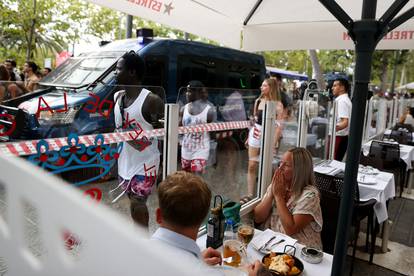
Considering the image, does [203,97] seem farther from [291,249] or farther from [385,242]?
[385,242]

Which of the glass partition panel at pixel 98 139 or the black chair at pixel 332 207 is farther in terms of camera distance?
the black chair at pixel 332 207

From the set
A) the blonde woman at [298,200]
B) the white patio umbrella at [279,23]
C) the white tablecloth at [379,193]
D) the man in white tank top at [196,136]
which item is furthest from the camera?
the white tablecloth at [379,193]

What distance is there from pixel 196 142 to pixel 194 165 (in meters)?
0.25

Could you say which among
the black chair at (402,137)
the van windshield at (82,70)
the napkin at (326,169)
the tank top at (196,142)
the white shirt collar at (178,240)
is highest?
the van windshield at (82,70)

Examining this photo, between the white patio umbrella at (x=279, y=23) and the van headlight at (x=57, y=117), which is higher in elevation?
the white patio umbrella at (x=279, y=23)

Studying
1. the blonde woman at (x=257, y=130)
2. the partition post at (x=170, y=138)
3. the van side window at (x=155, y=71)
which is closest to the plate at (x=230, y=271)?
the partition post at (x=170, y=138)

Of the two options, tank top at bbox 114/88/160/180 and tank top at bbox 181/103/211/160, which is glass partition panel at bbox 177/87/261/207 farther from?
tank top at bbox 114/88/160/180

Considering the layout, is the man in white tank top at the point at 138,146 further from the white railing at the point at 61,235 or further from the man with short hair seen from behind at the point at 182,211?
the white railing at the point at 61,235

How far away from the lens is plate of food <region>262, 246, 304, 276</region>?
6.38ft

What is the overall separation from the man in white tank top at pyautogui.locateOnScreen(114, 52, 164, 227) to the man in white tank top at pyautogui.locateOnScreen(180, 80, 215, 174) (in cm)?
53

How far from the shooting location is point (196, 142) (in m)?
3.49

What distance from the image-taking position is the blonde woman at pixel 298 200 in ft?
8.75

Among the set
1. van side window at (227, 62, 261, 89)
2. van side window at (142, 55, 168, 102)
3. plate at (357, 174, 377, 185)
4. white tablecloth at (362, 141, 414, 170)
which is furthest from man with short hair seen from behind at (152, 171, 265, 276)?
van side window at (227, 62, 261, 89)

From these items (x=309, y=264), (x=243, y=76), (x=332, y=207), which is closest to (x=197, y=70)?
(x=243, y=76)
